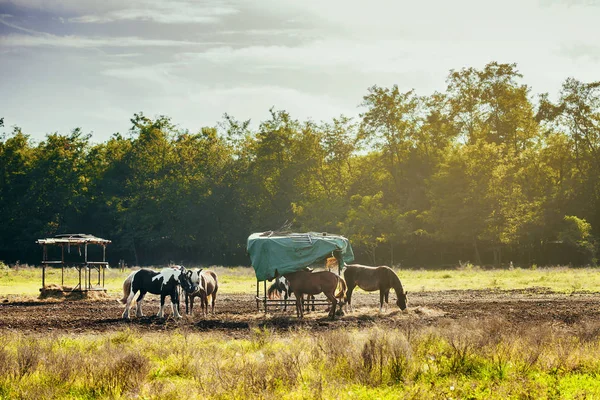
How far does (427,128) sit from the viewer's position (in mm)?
66500

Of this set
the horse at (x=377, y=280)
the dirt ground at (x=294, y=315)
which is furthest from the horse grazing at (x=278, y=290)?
the horse at (x=377, y=280)

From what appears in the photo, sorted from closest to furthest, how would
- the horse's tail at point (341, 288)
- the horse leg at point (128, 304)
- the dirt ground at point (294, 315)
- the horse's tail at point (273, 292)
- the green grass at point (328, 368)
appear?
the green grass at point (328, 368) → the dirt ground at point (294, 315) → the horse leg at point (128, 304) → the horse's tail at point (341, 288) → the horse's tail at point (273, 292)

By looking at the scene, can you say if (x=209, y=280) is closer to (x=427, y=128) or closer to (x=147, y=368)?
(x=147, y=368)

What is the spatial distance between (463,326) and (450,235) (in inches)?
1728

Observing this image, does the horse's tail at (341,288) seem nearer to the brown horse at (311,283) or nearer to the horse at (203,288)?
the brown horse at (311,283)

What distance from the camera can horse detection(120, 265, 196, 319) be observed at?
74.3 ft

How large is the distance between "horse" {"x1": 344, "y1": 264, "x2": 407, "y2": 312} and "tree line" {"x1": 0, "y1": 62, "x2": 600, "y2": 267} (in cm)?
3426

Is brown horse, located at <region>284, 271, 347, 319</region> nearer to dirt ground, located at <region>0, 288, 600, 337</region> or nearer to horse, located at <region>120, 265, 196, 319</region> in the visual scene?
dirt ground, located at <region>0, 288, 600, 337</region>

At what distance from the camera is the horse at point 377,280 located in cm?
2345

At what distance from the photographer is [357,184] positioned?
2746 inches

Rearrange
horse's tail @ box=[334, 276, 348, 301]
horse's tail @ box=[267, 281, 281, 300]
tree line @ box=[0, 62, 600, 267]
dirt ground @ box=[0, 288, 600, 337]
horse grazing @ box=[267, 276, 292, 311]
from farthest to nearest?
tree line @ box=[0, 62, 600, 267] < horse's tail @ box=[267, 281, 281, 300] < horse grazing @ box=[267, 276, 292, 311] < horse's tail @ box=[334, 276, 348, 301] < dirt ground @ box=[0, 288, 600, 337]

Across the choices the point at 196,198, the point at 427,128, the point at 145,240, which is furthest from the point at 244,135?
the point at 427,128

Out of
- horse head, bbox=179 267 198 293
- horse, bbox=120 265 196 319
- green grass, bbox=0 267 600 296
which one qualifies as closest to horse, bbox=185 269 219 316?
horse head, bbox=179 267 198 293

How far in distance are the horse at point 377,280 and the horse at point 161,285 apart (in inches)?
231
